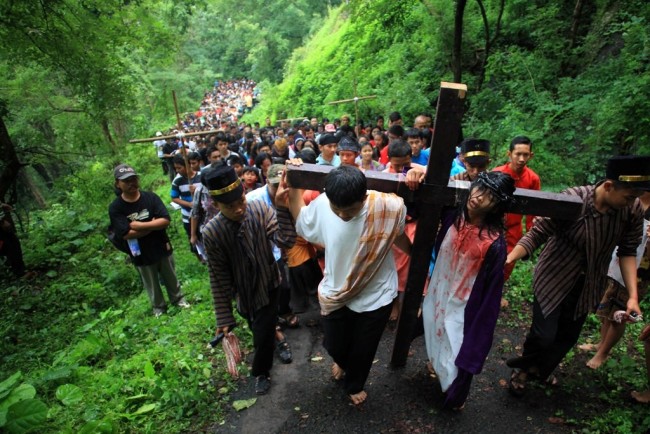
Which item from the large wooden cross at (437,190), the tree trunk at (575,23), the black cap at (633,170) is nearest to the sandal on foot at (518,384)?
A: the large wooden cross at (437,190)

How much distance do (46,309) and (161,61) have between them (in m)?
7.27

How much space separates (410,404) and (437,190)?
1831 mm

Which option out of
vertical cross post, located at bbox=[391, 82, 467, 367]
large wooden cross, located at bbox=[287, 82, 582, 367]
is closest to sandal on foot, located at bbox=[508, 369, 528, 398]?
vertical cross post, located at bbox=[391, 82, 467, 367]

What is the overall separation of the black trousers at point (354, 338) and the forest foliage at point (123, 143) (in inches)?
45.9

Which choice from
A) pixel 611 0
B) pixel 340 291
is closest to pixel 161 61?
pixel 340 291

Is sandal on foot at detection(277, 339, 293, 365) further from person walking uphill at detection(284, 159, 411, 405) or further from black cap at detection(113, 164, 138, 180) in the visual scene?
black cap at detection(113, 164, 138, 180)

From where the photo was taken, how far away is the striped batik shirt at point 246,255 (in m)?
3.03

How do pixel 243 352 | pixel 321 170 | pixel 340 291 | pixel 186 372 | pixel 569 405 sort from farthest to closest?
pixel 243 352, pixel 186 372, pixel 569 405, pixel 340 291, pixel 321 170

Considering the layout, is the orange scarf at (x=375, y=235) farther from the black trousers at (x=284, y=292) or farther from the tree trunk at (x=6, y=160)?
the tree trunk at (x=6, y=160)

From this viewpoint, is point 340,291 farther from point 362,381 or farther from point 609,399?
point 609,399

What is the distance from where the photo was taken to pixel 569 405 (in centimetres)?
303

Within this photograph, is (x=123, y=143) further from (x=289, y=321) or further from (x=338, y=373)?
(x=338, y=373)

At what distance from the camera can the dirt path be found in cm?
295

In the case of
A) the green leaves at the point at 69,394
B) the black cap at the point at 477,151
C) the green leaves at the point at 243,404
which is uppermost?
the black cap at the point at 477,151
